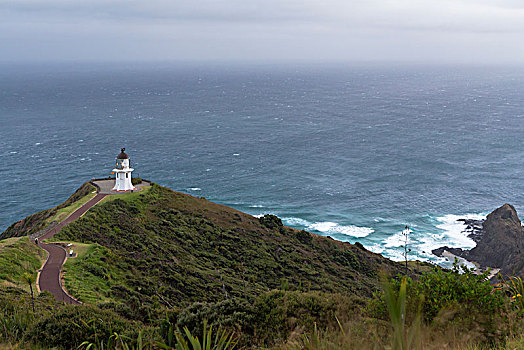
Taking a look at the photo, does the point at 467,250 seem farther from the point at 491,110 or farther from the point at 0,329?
the point at 491,110

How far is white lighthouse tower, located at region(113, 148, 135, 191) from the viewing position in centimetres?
4331

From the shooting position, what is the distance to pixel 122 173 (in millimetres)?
43500

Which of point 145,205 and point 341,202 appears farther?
point 341,202

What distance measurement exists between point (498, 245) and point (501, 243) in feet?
1.37

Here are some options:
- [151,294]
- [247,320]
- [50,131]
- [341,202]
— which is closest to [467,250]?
[341,202]

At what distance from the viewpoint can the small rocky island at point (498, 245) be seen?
47006 mm

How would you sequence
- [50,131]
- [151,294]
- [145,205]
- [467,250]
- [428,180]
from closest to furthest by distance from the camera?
[151,294], [145,205], [467,250], [428,180], [50,131]

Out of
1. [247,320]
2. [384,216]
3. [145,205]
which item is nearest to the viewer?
[247,320]

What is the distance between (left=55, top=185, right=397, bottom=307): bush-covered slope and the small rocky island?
1407cm

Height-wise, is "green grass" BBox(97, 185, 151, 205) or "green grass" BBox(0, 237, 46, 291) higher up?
"green grass" BBox(0, 237, 46, 291)

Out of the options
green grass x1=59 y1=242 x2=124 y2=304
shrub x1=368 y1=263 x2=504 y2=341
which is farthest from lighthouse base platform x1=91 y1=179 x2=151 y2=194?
shrub x1=368 y1=263 x2=504 y2=341

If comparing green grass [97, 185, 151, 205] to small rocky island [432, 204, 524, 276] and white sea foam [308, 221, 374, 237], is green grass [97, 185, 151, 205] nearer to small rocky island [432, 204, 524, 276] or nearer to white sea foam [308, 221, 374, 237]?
white sea foam [308, 221, 374, 237]

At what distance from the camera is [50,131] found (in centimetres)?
10375

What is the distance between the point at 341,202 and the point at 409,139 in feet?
134
